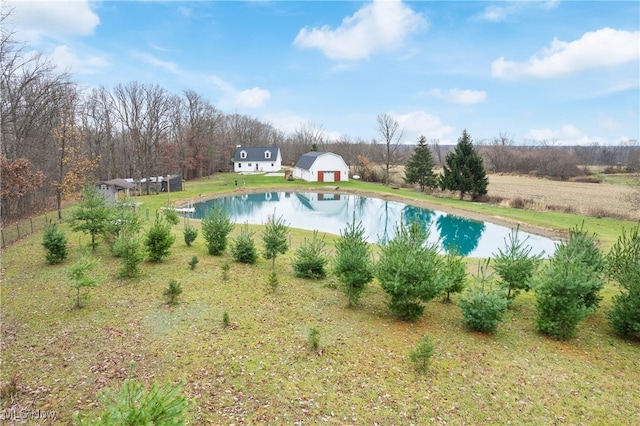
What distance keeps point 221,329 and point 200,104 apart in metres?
60.9

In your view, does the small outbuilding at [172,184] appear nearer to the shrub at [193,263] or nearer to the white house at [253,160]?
the white house at [253,160]

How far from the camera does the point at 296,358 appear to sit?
841 centimetres

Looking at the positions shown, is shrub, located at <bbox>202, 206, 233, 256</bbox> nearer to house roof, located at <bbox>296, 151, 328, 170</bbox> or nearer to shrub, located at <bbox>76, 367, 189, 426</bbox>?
shrub, located at <bbox>76, 367, 189, 426</bbox>

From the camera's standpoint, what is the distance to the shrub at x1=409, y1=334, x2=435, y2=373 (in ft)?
25.7

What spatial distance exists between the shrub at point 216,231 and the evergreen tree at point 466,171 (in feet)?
98.4

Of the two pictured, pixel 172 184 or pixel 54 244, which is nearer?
pixel 54 244

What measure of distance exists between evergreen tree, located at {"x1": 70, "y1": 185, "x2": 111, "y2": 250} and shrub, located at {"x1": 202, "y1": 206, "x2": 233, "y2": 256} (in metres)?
4.32

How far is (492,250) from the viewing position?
75.1 feet

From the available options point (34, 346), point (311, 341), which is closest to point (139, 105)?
point (34, 346)

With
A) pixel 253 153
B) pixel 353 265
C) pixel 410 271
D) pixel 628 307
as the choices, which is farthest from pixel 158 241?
pixel 253 153

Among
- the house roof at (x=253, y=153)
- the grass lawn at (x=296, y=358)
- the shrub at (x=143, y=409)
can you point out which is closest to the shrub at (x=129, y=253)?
the grass lawn at (x=296, y=358)

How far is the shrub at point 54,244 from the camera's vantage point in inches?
559

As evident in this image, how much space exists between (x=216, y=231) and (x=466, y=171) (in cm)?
3110

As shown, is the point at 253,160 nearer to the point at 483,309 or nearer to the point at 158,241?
the point at 158,241
